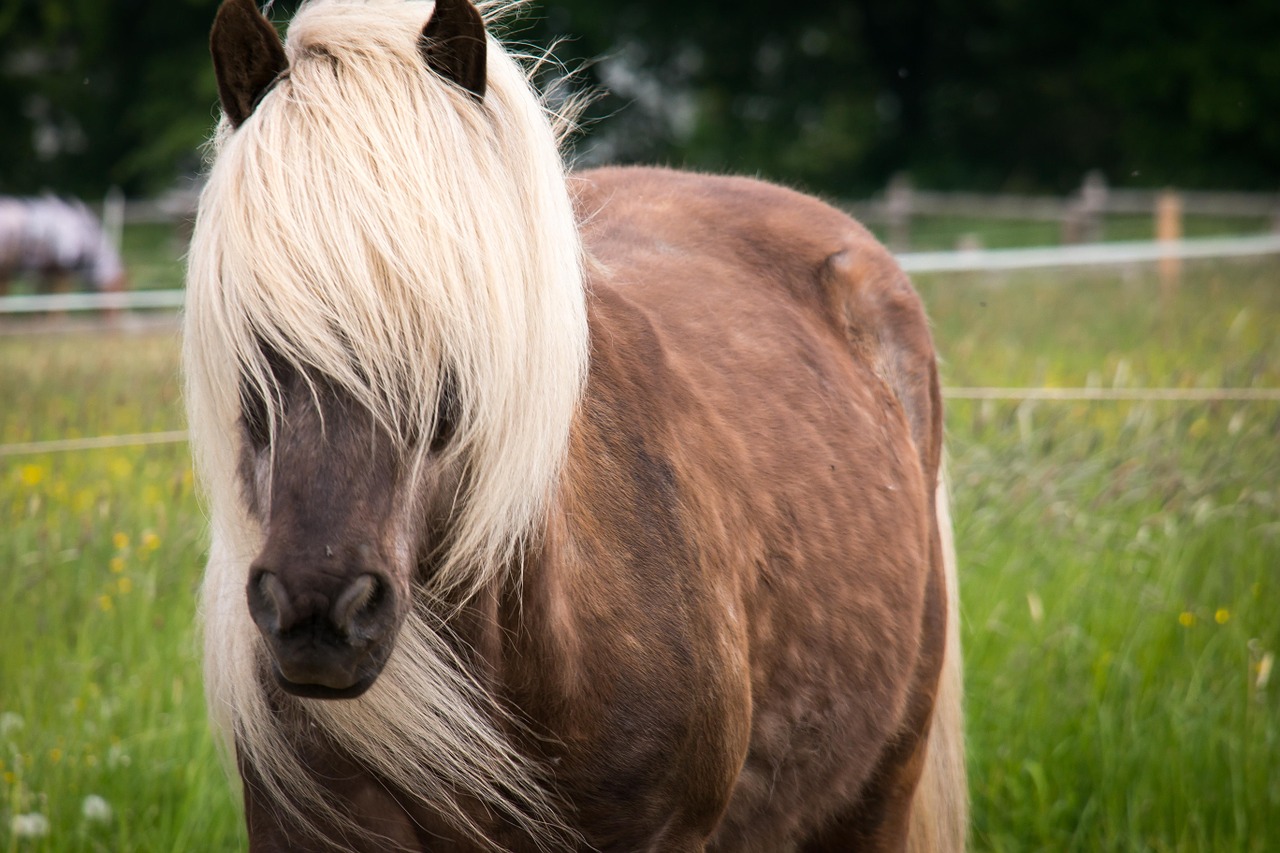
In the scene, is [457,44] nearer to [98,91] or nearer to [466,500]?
[466,500]

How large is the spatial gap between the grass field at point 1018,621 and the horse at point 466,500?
42.0 inches

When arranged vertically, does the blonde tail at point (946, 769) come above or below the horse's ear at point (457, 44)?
below

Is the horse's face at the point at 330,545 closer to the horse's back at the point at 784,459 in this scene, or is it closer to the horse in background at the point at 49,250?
the horse's back at the point at 784,459

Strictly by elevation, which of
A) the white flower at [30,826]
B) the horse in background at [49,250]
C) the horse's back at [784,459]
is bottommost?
the horse in background at [49,250]

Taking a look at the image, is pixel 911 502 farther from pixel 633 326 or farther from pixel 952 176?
pixel 952 176

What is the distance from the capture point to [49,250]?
15.0m

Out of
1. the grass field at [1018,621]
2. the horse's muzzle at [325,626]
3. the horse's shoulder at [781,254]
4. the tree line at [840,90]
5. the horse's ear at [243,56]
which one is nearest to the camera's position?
the horse's muzzle at [325,626]

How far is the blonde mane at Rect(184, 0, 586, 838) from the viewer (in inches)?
58.9

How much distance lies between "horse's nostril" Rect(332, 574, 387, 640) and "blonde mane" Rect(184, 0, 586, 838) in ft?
0.62

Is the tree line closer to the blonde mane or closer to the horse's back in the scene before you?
the horse's back

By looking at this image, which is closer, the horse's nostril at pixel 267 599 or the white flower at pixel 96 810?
the horse's nostril at pixel 267 599

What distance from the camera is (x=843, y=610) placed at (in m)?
2.49

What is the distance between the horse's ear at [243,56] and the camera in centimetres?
161

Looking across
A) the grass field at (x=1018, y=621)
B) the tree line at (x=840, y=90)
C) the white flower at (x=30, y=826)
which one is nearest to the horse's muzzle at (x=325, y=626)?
the grass field at (x=1018, y=621)
